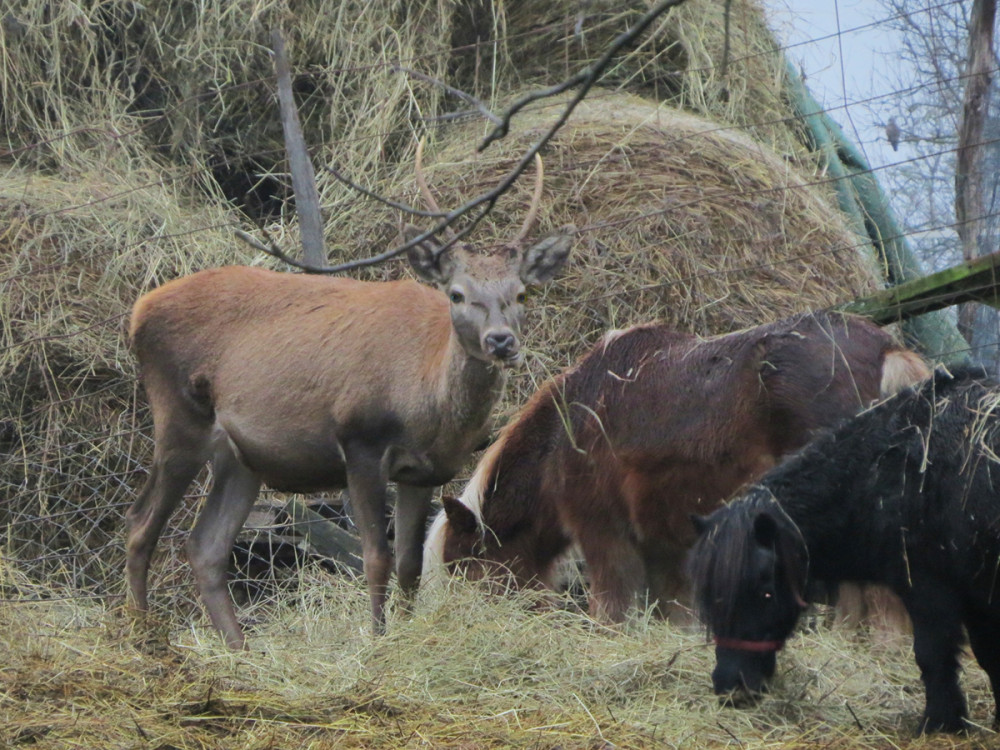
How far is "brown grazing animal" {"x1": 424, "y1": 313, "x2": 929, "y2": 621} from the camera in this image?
628cm

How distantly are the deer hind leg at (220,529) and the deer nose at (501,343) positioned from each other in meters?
1.68

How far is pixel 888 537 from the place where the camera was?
4887 mm

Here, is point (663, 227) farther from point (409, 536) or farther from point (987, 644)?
point (987, 644)

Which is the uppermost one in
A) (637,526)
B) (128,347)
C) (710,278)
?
(710,278)

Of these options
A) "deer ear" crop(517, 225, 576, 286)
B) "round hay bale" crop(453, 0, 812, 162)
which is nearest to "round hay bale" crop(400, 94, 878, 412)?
"round hay bale" crop(453, 0, 812, 162)

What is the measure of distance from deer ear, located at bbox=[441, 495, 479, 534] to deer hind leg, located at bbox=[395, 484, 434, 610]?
13.9 inches

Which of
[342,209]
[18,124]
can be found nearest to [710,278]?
[342,209]

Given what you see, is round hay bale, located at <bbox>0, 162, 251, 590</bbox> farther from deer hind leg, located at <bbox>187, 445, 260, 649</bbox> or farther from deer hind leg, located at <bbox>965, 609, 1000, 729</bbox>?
deer hind leg, located at <bbox>965, 609, 1000, 729</bbox>

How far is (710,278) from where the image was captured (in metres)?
7.64

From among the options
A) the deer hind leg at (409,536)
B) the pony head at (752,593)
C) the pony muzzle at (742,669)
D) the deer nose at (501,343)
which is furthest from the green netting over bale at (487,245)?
the pony muzzle at (742,669)

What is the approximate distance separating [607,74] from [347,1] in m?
1.72

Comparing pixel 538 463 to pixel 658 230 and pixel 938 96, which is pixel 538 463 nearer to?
pixel 658 230

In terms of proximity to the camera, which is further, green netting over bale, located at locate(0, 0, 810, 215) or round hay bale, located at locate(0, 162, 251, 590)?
green netting over bale, located at locate(0, 0, 810, 215)

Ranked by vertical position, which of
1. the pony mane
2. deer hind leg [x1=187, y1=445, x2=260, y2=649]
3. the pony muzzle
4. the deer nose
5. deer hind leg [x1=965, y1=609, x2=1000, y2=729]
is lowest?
deer hind leg [x1=187, y1=445, x2=260, y2=649]
